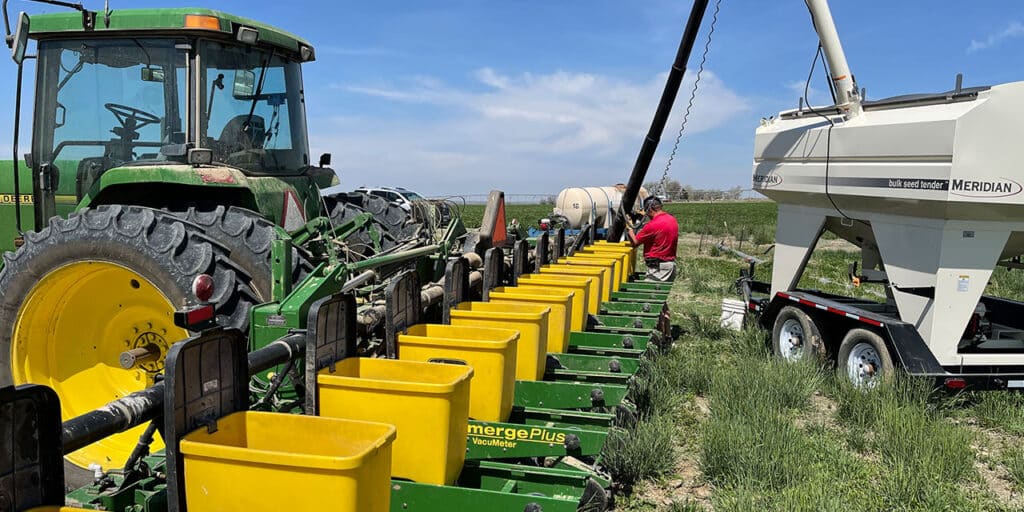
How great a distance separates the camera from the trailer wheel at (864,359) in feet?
19.6

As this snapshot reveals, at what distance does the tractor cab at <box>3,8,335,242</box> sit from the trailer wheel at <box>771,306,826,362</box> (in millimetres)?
4811

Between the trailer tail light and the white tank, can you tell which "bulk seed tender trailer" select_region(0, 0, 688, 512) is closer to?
the trailer tail light

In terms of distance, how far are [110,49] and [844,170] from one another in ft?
19.7

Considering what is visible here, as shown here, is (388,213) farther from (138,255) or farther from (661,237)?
(138,255)

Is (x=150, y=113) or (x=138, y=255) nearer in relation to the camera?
(x=138, y=255)

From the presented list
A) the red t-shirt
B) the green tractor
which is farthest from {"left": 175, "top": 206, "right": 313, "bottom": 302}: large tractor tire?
the red t-shirt

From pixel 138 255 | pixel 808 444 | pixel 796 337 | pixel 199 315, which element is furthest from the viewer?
pixel 796 337

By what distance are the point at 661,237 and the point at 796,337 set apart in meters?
2.00

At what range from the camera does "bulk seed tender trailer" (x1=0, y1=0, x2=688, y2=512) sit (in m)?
2.41

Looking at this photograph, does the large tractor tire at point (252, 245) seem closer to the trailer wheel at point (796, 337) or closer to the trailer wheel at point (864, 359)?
the trailer wheel at point (864, 359)

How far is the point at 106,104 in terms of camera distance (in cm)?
534

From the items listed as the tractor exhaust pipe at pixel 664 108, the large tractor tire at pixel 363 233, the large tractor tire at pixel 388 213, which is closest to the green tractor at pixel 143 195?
the large tractor tire at pixel 363 233

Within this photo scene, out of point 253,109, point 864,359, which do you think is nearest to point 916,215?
point 864,359

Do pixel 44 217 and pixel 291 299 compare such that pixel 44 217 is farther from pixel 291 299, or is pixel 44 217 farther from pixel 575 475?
pixel 575 475
